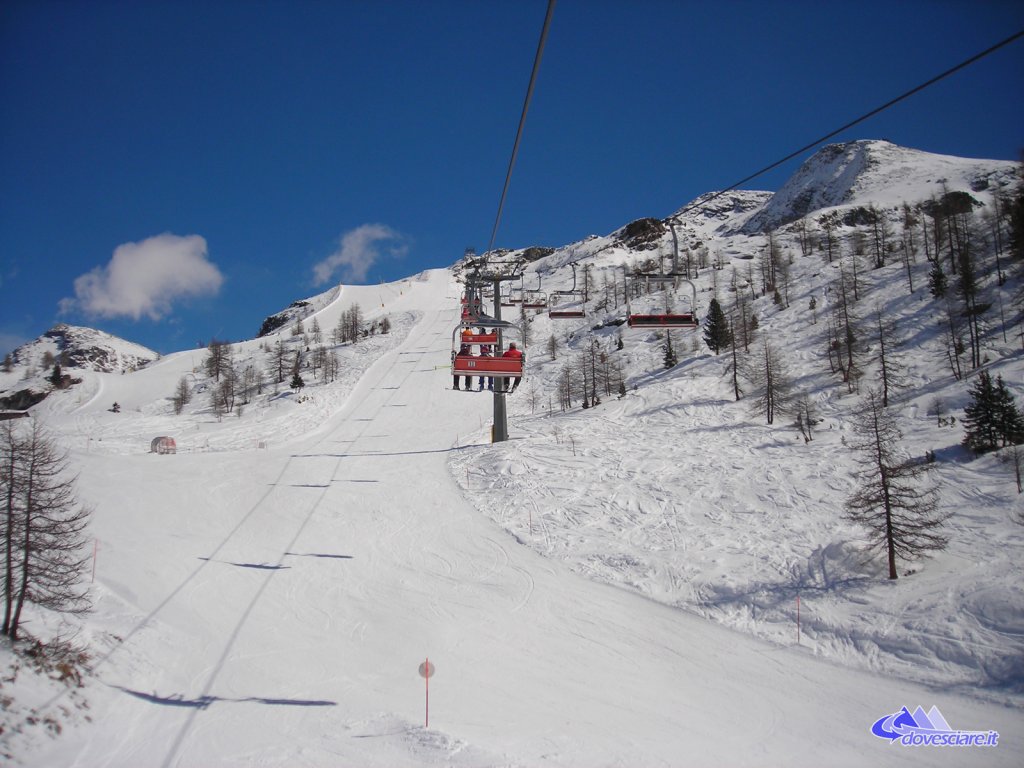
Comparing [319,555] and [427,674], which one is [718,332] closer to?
[319,555]

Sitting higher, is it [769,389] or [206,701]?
[769,389]

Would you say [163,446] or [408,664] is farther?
[163,446]

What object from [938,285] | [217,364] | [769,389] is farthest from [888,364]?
[217,364]

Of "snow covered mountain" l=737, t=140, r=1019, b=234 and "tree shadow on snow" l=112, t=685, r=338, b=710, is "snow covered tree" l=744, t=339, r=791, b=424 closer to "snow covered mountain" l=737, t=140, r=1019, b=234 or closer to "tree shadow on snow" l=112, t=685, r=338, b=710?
"tree shadow on snow" l=112, t=685, r=338, b=710

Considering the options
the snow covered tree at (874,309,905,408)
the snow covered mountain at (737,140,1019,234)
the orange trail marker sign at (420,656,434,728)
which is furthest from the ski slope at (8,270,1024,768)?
the snow covered mountain at (737,140,1019,234)

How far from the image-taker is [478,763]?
8.91 m

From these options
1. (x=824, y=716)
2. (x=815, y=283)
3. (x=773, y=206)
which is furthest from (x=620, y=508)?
(x=773, y=206)

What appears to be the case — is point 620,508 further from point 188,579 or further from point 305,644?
point 188,579

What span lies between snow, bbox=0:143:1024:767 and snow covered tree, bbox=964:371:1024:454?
1.08 metres

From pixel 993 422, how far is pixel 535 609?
24.7 meters

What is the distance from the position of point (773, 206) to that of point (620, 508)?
214 m

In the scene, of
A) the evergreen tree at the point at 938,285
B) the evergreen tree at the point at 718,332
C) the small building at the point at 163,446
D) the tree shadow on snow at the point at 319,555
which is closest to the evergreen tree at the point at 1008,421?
the evergreen tree at the point at 718,332
